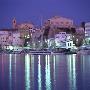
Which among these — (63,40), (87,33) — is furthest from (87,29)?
(63,40)

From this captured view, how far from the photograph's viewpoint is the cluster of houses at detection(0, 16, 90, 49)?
52125mm

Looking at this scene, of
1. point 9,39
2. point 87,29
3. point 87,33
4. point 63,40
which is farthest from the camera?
point 9,39

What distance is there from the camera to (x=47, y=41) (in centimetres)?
5441

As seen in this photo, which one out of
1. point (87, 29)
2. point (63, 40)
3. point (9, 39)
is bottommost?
point (63, 40)

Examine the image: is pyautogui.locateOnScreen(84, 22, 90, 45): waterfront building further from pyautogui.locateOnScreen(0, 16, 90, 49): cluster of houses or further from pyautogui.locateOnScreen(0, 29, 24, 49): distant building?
pyautogui.locateOnScreen(0, 29, 24, 49): distant building

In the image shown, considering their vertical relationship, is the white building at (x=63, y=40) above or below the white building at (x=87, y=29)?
below

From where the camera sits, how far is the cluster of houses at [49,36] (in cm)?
5212

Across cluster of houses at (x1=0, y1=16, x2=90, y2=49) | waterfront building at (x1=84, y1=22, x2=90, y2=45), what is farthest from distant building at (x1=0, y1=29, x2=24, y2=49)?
waterfront building at (x1=84, y1=22, x2=90, y2=45)

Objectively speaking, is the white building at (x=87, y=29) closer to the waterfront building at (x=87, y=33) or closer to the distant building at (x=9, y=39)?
the waterfront building at (x=87, y=33)

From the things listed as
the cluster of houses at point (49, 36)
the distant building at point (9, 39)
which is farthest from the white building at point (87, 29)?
the distant building at point (9, 39)

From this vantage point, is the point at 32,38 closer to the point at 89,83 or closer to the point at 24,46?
the point at 24,46

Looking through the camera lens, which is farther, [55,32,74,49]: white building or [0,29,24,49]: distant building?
[0,29,24,49]: distant building

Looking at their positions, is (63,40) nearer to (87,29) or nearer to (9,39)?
(87,29)

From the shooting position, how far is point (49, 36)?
59.2 meters
